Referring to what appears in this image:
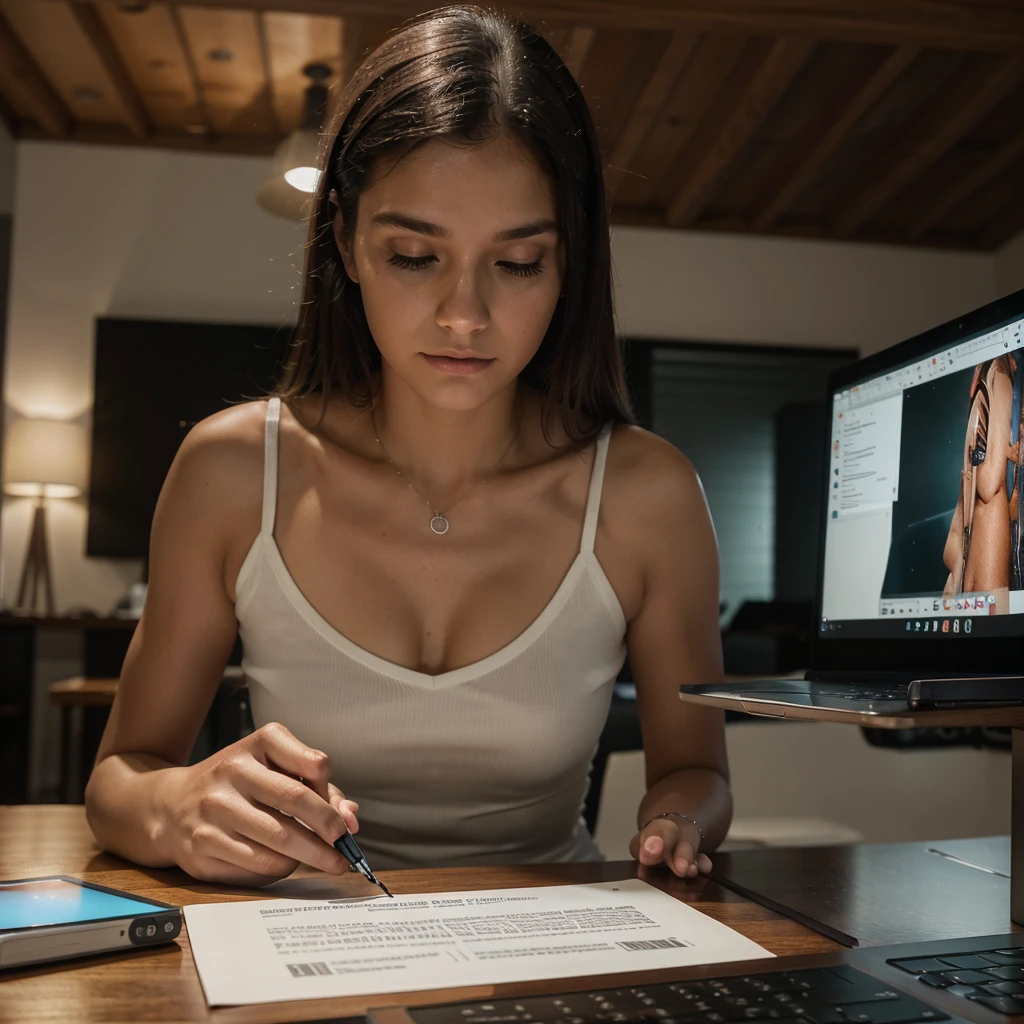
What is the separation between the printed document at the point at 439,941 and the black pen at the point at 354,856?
0.06ft

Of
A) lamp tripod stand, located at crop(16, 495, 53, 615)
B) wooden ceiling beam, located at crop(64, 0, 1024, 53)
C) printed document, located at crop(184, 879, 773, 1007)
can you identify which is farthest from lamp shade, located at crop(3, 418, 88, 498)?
printed document, located at crop(184, 879, 773, 1007)

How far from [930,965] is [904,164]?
17.5 feet

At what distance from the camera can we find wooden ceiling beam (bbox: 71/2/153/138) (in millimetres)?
4324

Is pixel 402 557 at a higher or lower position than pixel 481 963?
higher

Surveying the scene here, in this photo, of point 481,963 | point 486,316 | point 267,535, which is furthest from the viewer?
point 267,535

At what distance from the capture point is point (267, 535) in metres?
1.13

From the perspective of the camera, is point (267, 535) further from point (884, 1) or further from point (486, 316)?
point (884, 1)

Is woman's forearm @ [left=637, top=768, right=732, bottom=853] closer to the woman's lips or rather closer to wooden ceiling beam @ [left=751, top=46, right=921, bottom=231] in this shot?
the woman's lips

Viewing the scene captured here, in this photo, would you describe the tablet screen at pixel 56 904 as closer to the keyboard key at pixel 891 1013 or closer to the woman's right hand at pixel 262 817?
the woman's right hand at pixel 262 817

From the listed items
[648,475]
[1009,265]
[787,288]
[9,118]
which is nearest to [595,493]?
[648,475]

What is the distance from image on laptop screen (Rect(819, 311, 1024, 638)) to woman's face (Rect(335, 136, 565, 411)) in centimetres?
29

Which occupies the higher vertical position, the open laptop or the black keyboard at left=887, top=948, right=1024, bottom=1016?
the open laptop

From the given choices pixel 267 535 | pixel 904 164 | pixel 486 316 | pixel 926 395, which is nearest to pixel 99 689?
pixel 267 535

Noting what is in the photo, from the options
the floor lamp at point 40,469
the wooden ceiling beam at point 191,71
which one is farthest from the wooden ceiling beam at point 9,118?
the floor lamp at point 40,469
